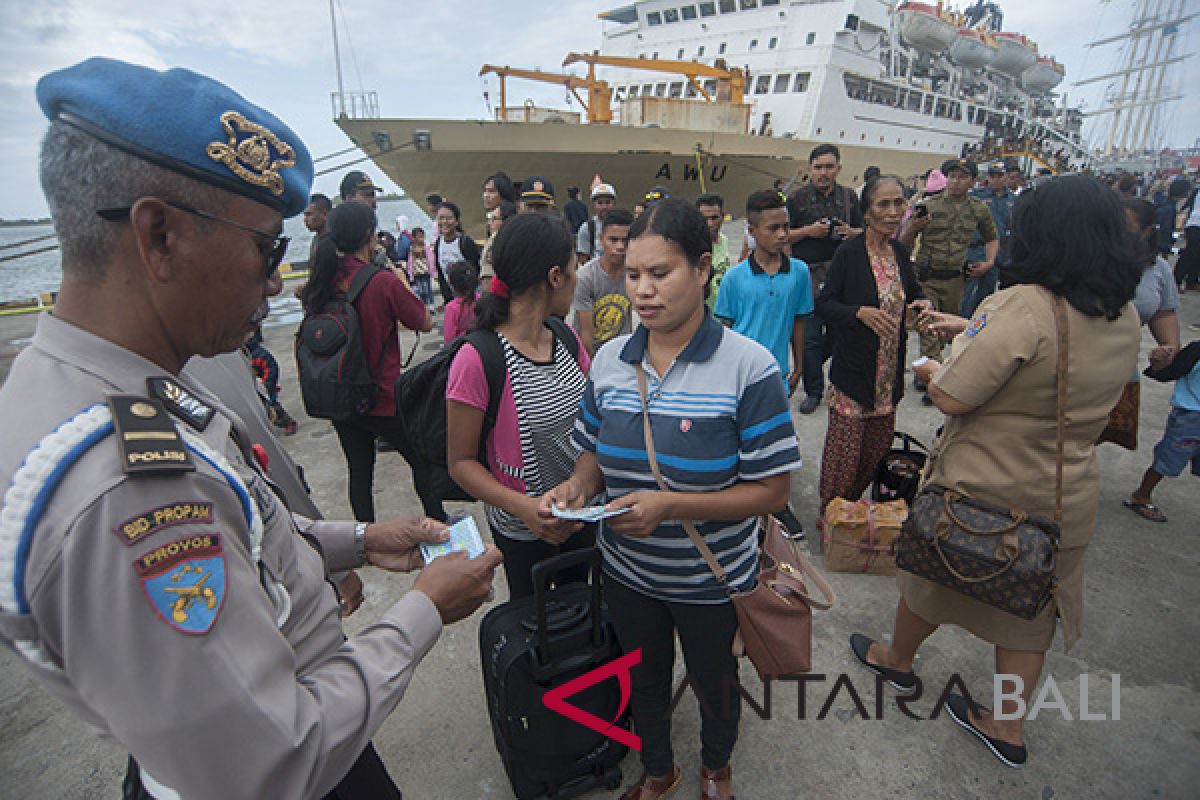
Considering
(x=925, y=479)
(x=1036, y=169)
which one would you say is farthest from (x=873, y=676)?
(x=1036, y=169)

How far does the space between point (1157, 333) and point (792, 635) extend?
134 inches

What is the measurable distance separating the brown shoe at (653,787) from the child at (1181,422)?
3608 millimetres

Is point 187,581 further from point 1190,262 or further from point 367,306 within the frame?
point 1190,262

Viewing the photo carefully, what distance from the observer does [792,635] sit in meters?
1.73

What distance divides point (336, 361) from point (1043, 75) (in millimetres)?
38638

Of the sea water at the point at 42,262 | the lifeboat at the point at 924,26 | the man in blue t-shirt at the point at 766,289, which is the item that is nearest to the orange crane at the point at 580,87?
the sea water at the point at 42,262

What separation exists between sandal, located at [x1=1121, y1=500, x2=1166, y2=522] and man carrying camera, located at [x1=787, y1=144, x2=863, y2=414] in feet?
7.52

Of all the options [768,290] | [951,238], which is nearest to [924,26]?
[951,238]

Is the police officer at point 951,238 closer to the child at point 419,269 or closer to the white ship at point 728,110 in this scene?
the child at point 419,269

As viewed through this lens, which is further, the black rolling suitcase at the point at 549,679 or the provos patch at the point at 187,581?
the black rolling suitcase at the point at 549,679

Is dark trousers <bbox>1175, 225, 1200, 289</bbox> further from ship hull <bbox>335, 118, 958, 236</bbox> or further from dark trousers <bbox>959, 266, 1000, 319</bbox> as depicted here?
ship hull <bbox>335, 118, 958, 236</bbox>

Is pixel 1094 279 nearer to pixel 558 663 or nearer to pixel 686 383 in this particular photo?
pixel 686 383

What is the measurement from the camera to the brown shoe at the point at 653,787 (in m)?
1.99

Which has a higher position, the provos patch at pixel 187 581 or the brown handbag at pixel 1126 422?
the provos patch at pixel 187 581
